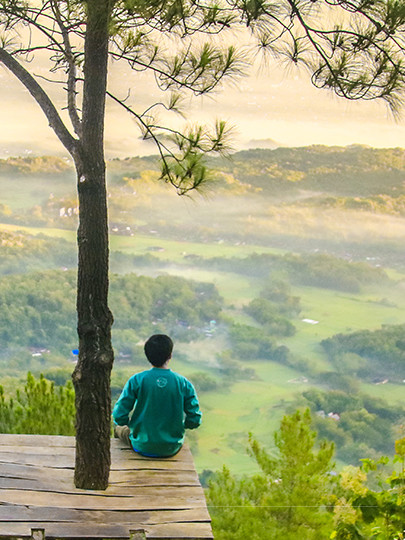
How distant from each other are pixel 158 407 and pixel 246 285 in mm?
6353

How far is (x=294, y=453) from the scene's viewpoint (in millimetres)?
4141

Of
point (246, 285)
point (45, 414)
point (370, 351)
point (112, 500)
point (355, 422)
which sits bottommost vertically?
point (355, 422)

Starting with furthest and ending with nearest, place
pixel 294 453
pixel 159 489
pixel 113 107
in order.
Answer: pixel 113 107, pixel 294 453, pixel 159 489

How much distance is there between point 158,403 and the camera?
281cm

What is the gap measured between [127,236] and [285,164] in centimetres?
211

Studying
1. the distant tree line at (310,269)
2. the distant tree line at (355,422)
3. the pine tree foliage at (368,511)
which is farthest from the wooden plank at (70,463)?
the distant tree line at (310,269)

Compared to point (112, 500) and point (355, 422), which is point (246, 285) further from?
point (112, 500)

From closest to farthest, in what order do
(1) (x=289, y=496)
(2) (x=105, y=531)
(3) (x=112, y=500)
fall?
(2) (x=105, y=531) → (3) (x=112, y=500) → (1) (x=289, y=496)

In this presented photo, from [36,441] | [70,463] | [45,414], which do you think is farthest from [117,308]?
[70,463]

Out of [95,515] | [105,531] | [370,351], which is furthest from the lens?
[370,351]

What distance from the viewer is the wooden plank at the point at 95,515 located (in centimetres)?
236

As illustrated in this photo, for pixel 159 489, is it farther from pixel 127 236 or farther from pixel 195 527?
pixel 127 236

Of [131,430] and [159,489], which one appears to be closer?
[159,489]

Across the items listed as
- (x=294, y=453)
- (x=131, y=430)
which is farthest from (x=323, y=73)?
(x=294, y=453)
